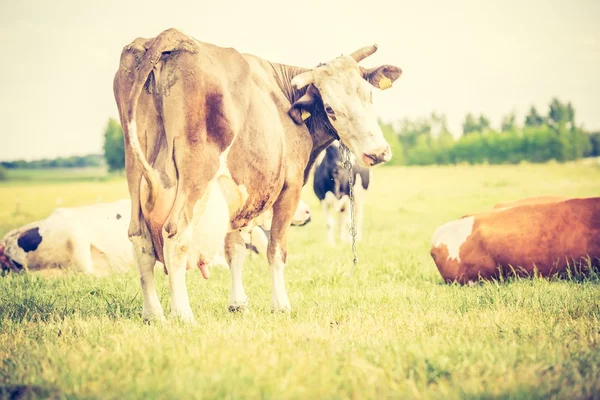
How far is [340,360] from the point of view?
3.39m

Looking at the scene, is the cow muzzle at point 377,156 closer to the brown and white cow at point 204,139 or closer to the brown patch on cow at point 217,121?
the brown and white cow at point 204,139

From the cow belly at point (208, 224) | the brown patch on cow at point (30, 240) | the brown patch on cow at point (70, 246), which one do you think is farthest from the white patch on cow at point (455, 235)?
the brown patch on cow at point (30, 240)

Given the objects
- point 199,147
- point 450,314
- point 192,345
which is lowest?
point 450,314

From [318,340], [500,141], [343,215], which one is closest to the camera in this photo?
[318,340]

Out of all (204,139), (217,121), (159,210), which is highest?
(217,121)

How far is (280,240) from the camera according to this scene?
5684mm

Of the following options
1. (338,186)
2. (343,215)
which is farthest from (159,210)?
(343,215)

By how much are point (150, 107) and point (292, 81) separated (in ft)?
4.68

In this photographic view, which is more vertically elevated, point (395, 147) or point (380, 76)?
point (380, 76)

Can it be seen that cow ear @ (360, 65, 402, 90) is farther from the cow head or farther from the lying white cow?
the lying white cow

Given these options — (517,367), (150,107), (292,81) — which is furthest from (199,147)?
(517,367)

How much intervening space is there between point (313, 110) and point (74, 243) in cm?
423

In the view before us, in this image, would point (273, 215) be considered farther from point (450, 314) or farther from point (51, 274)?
point (51, 274)

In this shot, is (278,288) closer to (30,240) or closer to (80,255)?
(80,255)
